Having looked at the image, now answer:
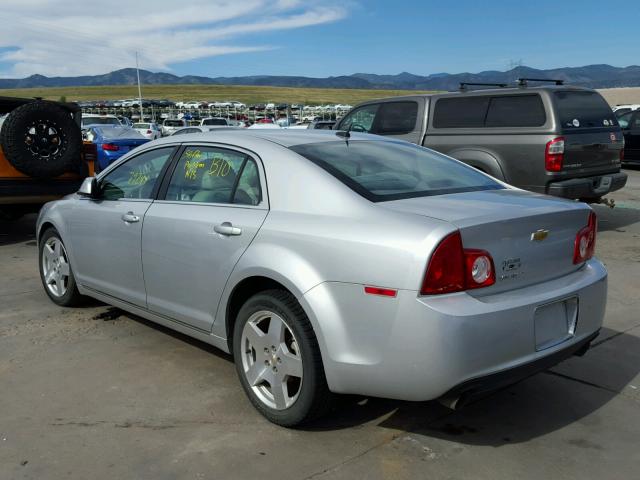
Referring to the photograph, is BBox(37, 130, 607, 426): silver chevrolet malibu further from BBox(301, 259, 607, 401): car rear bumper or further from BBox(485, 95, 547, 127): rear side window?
BBox(485, 95, 547, 127): rear side window

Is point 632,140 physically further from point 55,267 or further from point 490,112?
point 55,267

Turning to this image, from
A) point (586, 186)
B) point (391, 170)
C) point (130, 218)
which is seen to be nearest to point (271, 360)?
point (391, 170)

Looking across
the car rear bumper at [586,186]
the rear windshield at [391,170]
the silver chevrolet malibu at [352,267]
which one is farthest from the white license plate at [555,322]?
the car rear bumper at [586,186]

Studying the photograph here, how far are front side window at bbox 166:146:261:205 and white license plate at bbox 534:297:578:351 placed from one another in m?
1.57

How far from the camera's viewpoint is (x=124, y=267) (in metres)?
4.28

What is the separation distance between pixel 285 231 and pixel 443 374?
1055mm

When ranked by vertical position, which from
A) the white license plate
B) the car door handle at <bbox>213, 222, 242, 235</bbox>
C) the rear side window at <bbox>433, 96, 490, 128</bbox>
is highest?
the rear side window at <bbox>433, 96, 490, 128</bbox>

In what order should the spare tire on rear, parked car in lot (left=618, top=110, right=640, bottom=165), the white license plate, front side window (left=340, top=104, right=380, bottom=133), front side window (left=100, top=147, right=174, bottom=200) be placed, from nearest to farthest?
the white license plate < front side window (left=100, top=147, right=174, bottom=200) < the spare tire on rear < front side window (left=340, top=104, right=380, bottom=133) < parked car in lot (left=618, top=110, right=640, bottom=165)

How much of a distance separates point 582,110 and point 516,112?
0.84 meters

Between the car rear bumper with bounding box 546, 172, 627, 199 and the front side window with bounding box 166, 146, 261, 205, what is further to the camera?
the car rear bumper with bounding box 546, 172, 627, 199

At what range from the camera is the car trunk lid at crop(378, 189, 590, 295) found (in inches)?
110

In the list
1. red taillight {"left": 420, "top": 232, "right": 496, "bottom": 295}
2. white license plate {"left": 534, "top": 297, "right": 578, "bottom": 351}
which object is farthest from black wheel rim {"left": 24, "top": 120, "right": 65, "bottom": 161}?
white license plate {"left": 534, "top": 297, "right": 578, "bottom": 351}

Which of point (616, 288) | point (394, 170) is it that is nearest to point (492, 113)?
point (616, 288)

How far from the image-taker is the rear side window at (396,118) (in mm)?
9477
